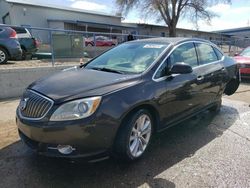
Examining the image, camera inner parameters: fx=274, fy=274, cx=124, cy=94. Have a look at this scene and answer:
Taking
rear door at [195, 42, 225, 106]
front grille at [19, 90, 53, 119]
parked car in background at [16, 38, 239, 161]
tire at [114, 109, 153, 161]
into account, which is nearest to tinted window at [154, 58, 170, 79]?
parked car in background at [16, 38, 239, 161]

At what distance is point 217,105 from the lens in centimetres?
585

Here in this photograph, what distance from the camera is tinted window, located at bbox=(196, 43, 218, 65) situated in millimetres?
5047

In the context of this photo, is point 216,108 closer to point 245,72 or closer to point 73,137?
point 73,137

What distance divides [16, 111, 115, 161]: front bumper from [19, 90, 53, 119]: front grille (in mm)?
99

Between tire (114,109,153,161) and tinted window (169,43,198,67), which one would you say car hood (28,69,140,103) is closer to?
tire (114,109,153,161)

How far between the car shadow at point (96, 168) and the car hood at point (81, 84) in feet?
2.58

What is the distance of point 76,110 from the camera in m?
3.03

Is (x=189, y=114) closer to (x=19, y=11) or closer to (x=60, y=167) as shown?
(x=60, y=167)

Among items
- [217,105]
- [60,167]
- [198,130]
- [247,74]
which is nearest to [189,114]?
[198,130]

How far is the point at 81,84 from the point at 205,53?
113 inches

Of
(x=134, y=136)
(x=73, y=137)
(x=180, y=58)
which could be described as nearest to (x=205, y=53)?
(x=180, y=58)

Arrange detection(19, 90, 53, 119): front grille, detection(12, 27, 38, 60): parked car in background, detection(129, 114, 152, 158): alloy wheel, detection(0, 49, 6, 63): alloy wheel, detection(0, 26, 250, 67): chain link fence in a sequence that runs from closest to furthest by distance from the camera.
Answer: detection(19, 90, 53, 119): front grille
detection(129, 114, 152, 158): alloy wheel
detection(0, 26, 250, 67): chain link fence
detection(0, 49, 6, 63): alloy wheel
detection(12, 27, 38, 60): parked car in background

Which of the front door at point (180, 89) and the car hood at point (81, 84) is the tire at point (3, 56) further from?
the front door at point (180, 89)

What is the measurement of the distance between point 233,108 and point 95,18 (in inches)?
1269
